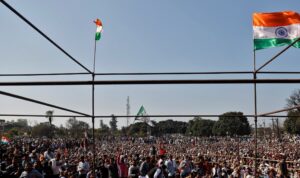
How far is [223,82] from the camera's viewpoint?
299 centimetres

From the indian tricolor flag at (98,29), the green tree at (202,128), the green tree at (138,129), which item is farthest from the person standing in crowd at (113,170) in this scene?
the green tree at (202,128)

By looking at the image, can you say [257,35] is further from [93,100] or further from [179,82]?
[179,82]

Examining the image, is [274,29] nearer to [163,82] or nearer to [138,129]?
[163,82]

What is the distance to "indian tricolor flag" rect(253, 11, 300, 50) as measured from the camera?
7770 mm

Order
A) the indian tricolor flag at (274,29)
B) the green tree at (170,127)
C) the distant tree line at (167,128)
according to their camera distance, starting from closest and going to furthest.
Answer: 1. the indian tricolor flag at (274,29)
2. the distant tree line at (167,128)
3. the green tree at (170,127)

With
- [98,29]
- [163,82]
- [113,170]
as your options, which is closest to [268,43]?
[98,29]

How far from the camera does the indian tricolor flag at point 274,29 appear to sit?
7.77 meters

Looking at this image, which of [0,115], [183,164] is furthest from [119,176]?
[0,115]

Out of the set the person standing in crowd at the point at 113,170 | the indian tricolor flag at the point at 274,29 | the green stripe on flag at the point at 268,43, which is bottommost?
the person standing in crowd at the point at 113,170

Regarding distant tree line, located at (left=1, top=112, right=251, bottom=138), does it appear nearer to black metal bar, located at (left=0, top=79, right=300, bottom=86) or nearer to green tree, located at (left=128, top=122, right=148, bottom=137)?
green tree, located at (left=128, top=122, right=148, bottom=137)

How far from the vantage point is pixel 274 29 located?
8.02 metres

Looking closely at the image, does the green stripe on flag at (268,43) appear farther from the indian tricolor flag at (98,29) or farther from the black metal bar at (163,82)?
the black metal bar at (163,82)

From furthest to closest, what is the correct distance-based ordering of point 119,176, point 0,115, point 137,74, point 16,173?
point 119,176, point 16,173, point 0,115, point 137,74

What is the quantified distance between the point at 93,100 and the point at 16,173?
6.23 metres
